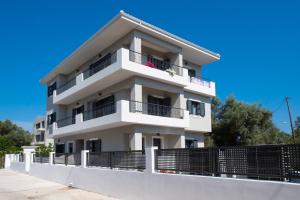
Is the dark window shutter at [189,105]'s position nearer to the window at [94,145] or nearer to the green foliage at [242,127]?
the window at [94,145]

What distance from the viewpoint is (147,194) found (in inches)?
428

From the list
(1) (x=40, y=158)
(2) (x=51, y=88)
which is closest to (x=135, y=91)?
(1) (x=40, y=158)

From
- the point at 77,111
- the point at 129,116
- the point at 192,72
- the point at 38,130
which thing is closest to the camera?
the point at 129,116

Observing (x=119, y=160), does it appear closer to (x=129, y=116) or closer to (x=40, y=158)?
(x=129, y=116)

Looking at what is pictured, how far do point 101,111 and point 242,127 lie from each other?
1507 centimetres

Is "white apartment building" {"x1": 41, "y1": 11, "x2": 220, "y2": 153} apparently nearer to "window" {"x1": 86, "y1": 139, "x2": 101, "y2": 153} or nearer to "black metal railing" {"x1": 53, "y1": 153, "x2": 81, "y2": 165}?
"window" {"x1": 86, "y1": 139, "x2": 101, "y2": 153}

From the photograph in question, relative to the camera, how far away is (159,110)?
68.8 feet

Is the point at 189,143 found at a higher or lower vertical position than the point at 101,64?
lower

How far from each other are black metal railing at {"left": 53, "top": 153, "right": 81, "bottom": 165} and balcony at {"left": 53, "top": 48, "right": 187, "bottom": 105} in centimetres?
509

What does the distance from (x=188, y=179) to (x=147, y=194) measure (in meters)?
2.10

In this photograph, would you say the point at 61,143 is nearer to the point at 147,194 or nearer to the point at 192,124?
the point at 192,124

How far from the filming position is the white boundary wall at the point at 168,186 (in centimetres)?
741

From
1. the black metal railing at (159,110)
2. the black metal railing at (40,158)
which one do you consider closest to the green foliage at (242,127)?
the black metal railing at (159,110)

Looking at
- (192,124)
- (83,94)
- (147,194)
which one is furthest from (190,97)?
(147,194)
